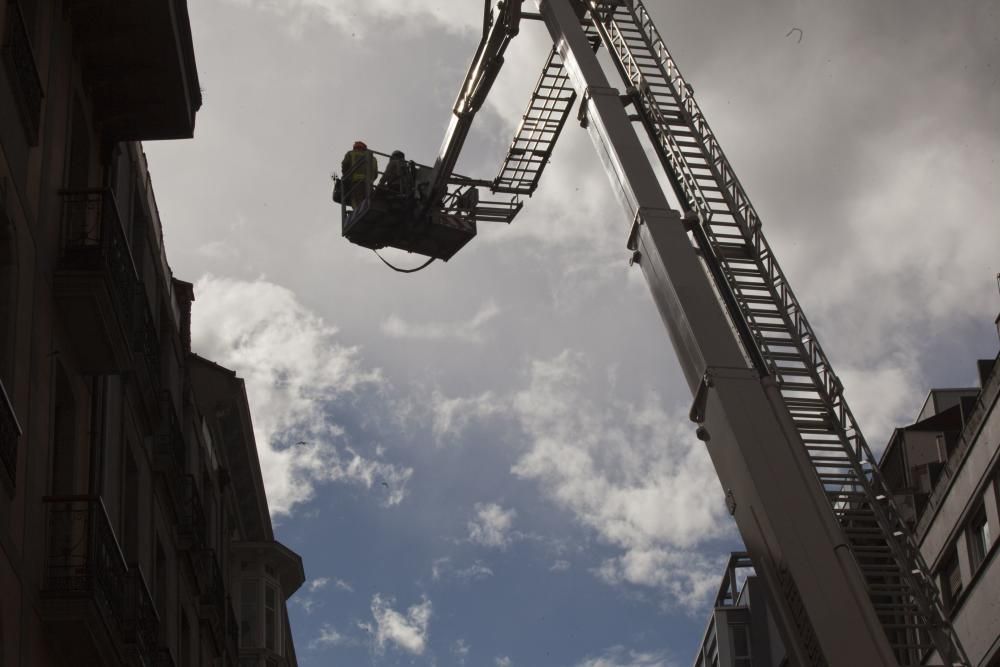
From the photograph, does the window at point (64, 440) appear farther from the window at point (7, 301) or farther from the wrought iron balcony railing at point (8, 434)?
the wrought iron balcony railing at point (8, 434)

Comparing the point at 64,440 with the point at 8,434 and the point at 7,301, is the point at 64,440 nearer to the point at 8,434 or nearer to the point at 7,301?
the point at 7,301

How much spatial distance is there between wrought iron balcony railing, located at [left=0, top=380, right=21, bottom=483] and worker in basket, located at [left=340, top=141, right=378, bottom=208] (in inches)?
875

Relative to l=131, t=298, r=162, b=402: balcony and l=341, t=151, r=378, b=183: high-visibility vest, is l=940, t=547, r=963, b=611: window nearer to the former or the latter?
l=341, t=151, r=378, b=183: high-visibility vest

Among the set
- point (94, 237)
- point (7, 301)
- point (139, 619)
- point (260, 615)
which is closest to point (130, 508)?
point (139, 619)

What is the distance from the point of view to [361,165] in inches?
1455

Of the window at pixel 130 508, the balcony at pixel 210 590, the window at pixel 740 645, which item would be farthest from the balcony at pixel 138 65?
the window at pixel 740 645

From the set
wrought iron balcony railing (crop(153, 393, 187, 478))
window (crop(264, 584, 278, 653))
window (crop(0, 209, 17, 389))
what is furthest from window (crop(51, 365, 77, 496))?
window (crop(264, 584, 278, 653))

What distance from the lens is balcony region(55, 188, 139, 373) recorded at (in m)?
16.8

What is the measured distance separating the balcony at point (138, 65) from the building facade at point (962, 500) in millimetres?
12882

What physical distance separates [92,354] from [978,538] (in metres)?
21.4

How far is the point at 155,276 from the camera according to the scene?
2556 centimetres

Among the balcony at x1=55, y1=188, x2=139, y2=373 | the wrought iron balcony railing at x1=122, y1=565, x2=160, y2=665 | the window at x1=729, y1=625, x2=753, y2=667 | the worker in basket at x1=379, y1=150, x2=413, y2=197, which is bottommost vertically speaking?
the wrought iron balcony railing at x1=122, y1=565, x2=160, y2=665

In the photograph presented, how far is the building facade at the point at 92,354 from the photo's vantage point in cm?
1527

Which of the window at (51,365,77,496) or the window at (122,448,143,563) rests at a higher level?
the window at (122,448,143,563)
